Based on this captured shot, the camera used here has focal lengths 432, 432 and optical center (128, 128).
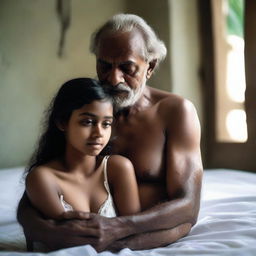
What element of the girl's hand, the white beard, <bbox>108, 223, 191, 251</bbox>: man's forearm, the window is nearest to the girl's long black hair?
the white beard

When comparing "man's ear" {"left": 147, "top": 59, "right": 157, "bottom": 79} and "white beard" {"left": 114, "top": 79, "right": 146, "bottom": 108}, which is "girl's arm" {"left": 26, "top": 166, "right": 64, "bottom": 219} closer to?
"white beard" {"left": 114, "top": 79, "right": 146, "bottom": 108}

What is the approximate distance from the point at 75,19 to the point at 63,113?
1985 millimetres

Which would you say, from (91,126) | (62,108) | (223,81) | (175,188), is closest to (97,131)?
(91,126)

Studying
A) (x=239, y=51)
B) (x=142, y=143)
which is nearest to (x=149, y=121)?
(x=142, y=143)

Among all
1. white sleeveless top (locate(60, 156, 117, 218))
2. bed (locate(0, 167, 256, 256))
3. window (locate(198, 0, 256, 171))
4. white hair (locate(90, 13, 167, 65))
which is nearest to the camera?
bed (locate(0, 167, 256, 256))

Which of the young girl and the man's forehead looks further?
the man's forehead

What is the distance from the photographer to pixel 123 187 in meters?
1.29

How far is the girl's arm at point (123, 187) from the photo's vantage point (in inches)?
50.9

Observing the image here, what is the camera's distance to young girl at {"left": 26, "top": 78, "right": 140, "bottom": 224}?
3.97ft

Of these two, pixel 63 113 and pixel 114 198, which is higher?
pixel 63 113

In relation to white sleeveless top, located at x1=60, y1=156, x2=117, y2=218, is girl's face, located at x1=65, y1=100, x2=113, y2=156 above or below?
above

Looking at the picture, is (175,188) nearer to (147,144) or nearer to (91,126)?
(147,144)

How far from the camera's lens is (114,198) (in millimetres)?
1304

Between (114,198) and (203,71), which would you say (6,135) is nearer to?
(203,71)
